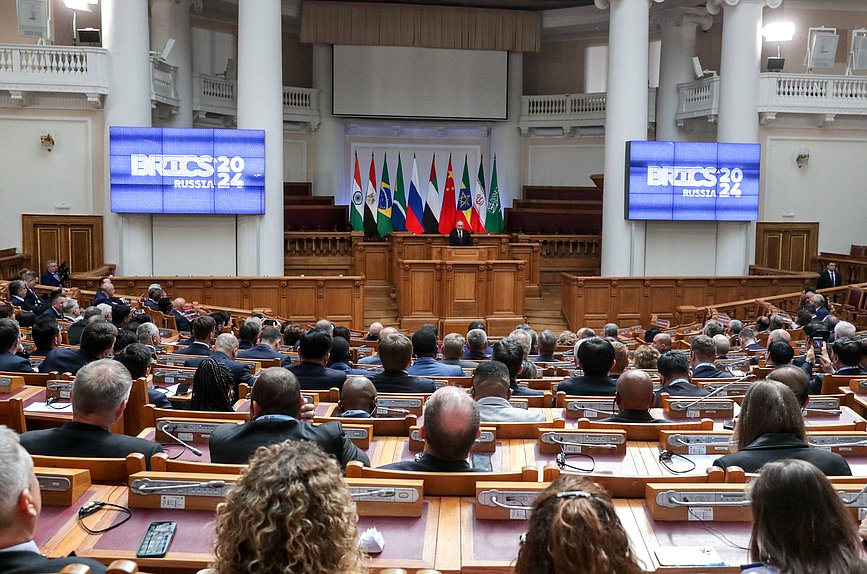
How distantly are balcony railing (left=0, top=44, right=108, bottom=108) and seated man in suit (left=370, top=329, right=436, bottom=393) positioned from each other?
1005 cm

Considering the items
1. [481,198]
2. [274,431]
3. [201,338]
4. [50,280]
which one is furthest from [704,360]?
[481,198]

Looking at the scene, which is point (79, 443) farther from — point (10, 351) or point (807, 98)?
point (807, 98)

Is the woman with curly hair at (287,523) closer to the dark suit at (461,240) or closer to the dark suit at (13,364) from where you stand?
the dark suit at (13,364)

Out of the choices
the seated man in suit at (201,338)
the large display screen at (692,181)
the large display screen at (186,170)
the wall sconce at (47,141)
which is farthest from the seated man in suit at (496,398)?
the wall sconce at (47,141)

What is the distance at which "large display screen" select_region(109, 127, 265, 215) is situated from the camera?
42.6ft

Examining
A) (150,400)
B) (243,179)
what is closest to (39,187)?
(243,179)

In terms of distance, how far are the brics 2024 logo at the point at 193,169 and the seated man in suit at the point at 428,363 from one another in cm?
742

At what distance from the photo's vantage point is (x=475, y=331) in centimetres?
757

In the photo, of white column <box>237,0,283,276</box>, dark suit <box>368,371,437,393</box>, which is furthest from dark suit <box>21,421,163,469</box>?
white column <box>237,0,283,276</box>

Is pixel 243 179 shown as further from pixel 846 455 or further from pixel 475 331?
pixel 846 455

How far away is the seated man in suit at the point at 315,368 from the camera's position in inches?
217

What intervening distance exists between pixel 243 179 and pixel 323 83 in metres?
6.82

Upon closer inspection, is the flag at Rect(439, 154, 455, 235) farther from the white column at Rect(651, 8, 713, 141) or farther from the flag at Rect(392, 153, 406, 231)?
the white column at Rect(651, 8, 713, 141)

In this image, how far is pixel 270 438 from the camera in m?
3.29
